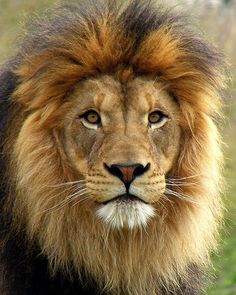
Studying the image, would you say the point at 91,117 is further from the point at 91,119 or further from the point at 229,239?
the point at 229,239

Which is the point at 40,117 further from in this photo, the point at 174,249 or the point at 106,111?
the point at 174,249

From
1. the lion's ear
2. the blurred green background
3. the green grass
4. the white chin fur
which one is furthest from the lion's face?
the blurred green background

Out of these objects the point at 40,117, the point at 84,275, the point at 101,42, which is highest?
the point at 101,42

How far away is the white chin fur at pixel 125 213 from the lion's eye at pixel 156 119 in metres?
0.42

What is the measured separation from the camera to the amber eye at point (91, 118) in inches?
169

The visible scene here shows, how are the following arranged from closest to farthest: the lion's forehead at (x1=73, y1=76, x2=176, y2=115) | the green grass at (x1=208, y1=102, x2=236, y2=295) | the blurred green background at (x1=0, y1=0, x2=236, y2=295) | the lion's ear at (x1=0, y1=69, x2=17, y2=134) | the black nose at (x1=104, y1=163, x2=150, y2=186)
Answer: the black nose at (x1=104, y1=163, x2=150, y2=186)
the lion's forehead at (x1=73, y1=76, x2=176, y2=115)
the lion's ear at (x1=0, y1=69, x2=17, y2=134)
the green grass at (x1=208, y1=102, x2=236, y2=295)
the blurred green background at (x1=0, y1=0, x2=236, y2=295)

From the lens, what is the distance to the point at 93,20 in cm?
443

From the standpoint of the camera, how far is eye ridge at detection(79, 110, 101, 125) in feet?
14.1

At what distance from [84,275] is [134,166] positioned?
80 centimetres

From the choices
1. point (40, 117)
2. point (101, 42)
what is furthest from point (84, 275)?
point (101, 42)

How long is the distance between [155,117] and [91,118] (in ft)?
1.04

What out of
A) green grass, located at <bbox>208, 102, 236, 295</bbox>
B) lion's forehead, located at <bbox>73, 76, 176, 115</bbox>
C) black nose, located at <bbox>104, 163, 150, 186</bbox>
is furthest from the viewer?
green grass, located at <bbox>208, 102, 236, 295</bbox>

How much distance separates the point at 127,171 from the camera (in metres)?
3.98

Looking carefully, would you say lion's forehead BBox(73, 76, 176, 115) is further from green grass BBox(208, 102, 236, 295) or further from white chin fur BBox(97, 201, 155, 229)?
green grass BBox(208, 102, 236, 295)
